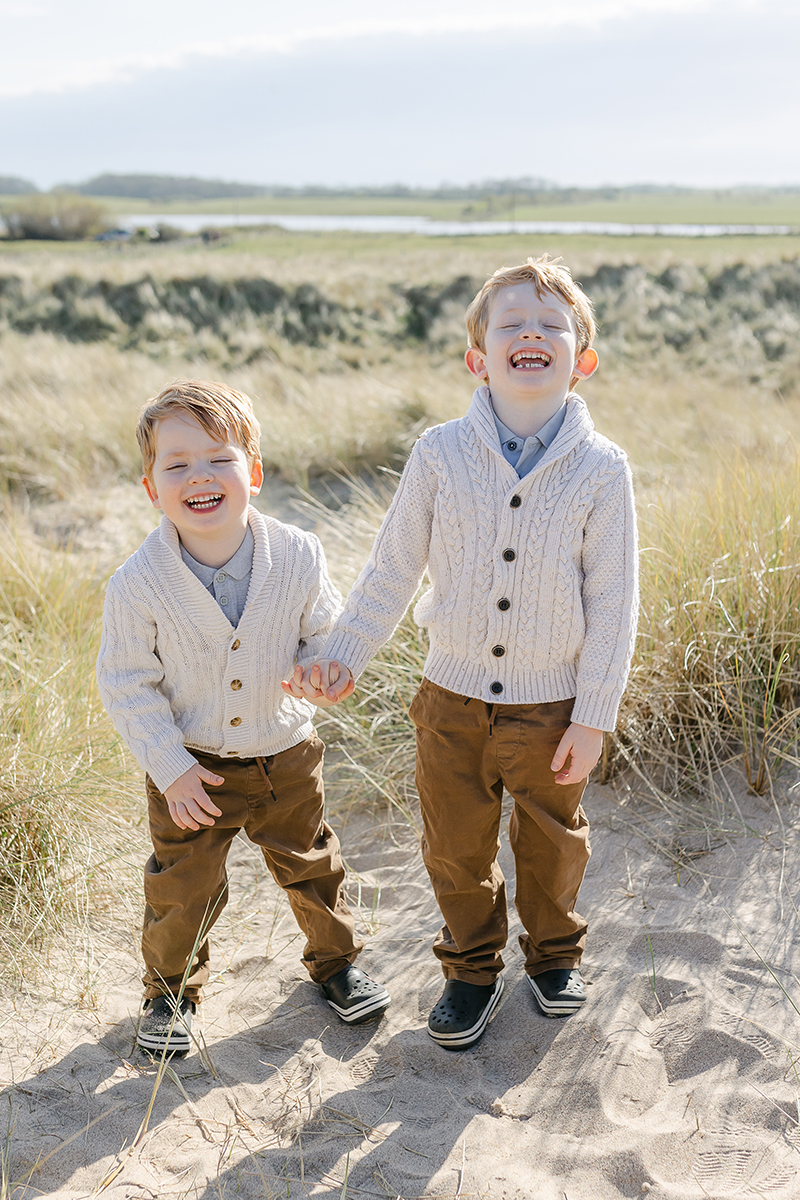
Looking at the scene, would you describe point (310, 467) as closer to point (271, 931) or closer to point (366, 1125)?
point (271, 931)

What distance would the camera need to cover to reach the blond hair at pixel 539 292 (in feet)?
6.59

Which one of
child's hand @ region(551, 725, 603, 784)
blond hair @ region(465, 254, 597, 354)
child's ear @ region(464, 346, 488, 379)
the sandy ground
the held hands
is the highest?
blond hair @ region(465, 254, 597, 354)

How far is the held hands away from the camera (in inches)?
81.0

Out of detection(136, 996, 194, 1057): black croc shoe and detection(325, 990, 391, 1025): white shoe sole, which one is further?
detection(325, 990, 391, 1025): white shoe sole

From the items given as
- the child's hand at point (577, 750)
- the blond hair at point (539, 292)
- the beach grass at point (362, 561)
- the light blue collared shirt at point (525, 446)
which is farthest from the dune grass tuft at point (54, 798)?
the blond hair at point (539, 292)

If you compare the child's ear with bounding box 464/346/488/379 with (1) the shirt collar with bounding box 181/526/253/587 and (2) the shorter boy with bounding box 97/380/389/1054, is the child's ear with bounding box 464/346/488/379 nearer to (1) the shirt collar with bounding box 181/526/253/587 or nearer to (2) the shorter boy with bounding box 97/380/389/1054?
(2) the shorter boy with bounding box 97/380/389/1054

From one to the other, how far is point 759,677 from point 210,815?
1.82m

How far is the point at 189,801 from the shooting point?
2.01 metres

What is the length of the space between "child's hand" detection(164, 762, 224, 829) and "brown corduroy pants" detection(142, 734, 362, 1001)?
0.36 ft

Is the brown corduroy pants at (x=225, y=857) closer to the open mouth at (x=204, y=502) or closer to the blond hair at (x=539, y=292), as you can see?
the open mouth at (x=204, y=502)

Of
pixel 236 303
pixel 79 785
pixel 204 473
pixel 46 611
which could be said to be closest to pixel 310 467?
pixel 46 611

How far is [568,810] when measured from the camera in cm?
215

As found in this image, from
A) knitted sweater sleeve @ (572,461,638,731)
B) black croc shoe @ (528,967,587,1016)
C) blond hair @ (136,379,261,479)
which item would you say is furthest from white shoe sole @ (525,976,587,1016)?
blond hair @ (136,379,261,479)

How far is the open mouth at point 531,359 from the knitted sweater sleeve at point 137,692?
99 cm
